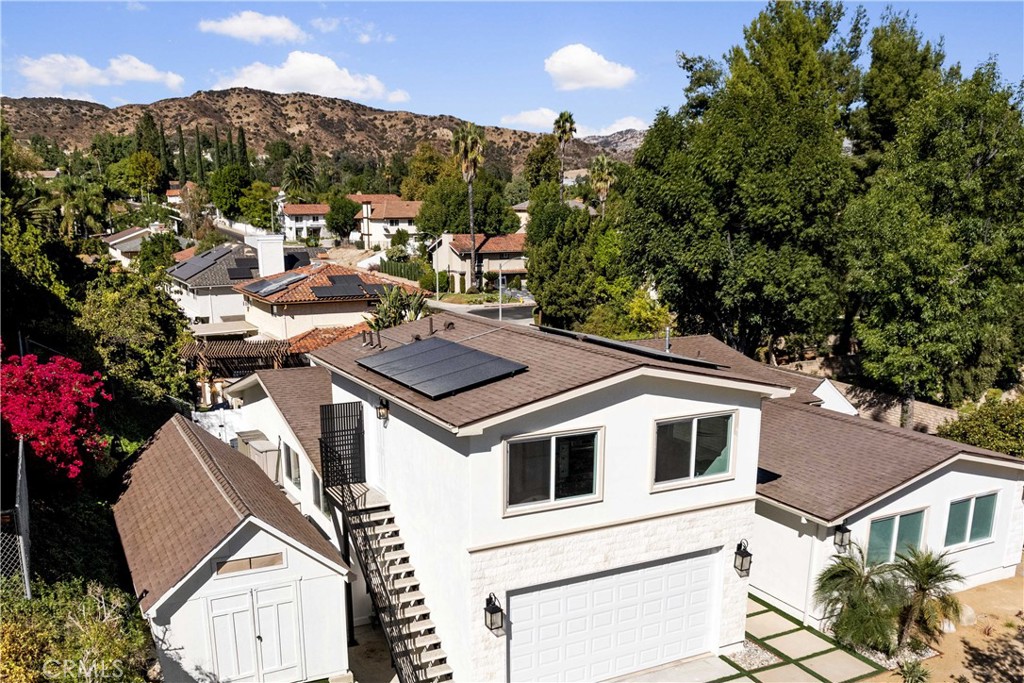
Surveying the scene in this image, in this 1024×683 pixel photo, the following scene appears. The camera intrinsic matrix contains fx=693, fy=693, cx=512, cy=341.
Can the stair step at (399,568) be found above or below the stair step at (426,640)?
above

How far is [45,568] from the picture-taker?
12398 mm

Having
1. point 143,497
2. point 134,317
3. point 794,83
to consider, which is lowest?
point 143,497

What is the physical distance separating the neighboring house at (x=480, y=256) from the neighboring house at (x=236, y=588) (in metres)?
58.0

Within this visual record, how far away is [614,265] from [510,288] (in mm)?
26010

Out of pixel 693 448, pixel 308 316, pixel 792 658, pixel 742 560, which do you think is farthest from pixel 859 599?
pixel 308 316

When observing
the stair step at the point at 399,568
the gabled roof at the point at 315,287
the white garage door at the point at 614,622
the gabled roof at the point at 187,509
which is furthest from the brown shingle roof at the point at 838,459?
the gabled roof at the point at 315,287

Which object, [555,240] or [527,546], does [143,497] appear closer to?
[527,546]

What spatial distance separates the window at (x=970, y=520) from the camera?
55.4 ft

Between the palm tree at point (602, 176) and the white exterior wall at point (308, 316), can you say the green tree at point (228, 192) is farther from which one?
the white exterior wall at point (308, 316)

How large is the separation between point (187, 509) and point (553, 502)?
7339 millimetres

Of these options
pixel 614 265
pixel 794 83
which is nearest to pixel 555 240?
pixel 614 265

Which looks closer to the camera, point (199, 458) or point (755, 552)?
point (199, 458)

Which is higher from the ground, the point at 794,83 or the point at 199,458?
the point at 794,83

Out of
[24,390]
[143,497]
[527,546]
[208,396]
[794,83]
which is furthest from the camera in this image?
[794,83]
